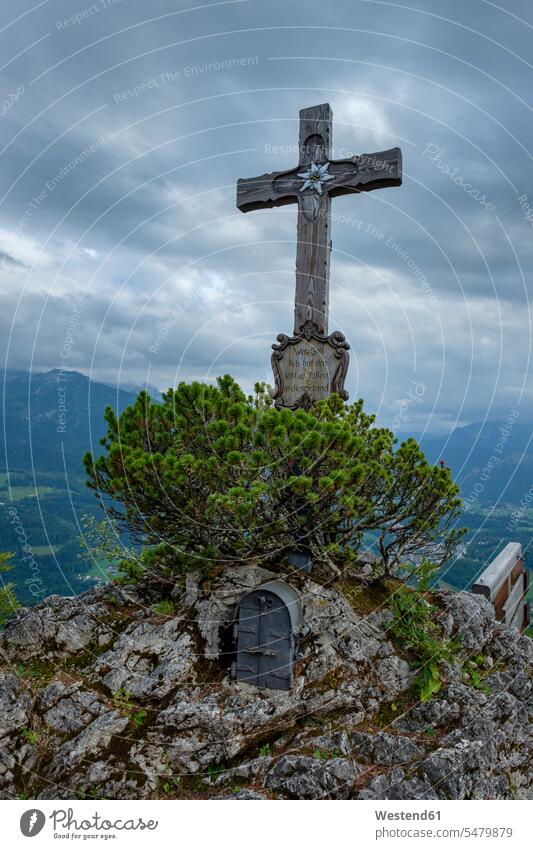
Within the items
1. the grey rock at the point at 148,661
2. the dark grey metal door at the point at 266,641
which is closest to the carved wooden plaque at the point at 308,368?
the dark grey metal door at the point at 266,641

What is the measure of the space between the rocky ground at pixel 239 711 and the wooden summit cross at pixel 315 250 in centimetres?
406

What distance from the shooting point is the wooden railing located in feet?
41.1

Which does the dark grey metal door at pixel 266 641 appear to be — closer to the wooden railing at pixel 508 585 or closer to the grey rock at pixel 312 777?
the grey rock at pixel 312 777

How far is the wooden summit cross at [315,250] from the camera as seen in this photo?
1105cm

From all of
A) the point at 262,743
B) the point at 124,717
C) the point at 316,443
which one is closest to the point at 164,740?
the point at 124,717

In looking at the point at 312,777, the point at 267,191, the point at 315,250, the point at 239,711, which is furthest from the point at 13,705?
the point at 267,191

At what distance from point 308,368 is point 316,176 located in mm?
4493

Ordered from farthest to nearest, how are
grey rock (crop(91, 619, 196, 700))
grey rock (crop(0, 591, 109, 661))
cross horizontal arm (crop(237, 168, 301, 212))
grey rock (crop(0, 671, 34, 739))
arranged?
cross horizontal arm (crop(237, 168, 301, 212))
grey rock (crop(0, 591, 109, 661))
grey rock (crop(91, 619, 196, 700))
grey rock (crop(0, 671, 34, 739))

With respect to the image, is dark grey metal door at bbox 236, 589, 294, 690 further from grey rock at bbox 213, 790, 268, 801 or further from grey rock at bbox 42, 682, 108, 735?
grey rock at bbox 42, 682, 108, 735

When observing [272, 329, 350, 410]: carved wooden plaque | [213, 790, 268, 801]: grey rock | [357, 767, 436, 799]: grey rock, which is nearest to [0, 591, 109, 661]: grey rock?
[213, 790, 268, 801]: grey rock

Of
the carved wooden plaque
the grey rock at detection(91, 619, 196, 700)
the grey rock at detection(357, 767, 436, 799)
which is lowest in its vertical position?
the grey rock at detection(357, 767, 436, 799)

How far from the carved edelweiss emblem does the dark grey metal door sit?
29.0ft

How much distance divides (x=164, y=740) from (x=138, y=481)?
4.11 metres
